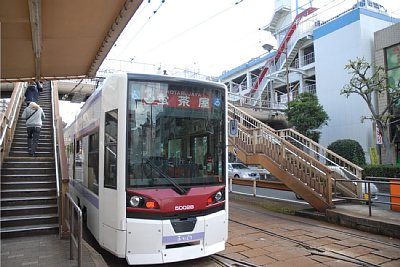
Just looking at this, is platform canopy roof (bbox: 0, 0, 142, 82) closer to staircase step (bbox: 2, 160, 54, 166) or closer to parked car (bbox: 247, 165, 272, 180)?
staircase step (bbox: 2, 160, 54, 166)

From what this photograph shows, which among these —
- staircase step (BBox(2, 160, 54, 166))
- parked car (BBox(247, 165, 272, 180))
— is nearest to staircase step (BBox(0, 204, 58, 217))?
staircase step (BBox(2, 160, 54, 166))

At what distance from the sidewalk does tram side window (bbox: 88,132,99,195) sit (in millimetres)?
1122

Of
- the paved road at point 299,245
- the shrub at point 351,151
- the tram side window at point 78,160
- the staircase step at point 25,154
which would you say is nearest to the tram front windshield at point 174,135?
the paved road at point 299,245

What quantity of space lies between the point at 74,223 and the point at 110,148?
147cm

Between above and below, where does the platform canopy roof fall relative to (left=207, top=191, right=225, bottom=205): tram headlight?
above

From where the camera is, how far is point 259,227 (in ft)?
27.9

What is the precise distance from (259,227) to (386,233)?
9.37ft

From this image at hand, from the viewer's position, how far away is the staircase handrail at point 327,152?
11378mm

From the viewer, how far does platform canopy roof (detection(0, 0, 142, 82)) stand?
181 inches

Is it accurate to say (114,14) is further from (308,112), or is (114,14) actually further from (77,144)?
(308,112)

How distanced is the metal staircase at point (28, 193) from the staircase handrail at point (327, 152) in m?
8.65

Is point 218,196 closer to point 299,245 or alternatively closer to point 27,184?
point 299,245

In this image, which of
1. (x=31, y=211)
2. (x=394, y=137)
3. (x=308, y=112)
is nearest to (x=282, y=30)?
(x=308, y=112)

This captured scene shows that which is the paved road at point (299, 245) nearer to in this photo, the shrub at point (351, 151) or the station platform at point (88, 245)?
the station platform at point (88, 245)
